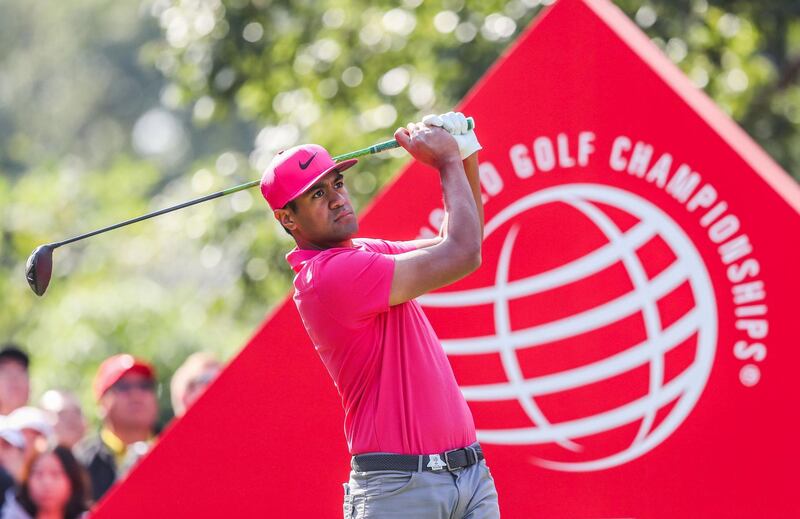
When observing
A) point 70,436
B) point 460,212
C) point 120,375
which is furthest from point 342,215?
point 70,436

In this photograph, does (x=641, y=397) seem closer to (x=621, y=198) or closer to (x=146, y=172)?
(x=621, y=198)

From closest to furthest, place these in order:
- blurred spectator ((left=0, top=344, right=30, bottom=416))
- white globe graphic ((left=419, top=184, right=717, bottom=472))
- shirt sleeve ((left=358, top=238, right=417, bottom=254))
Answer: shirt sleeve ((left=358, top=238, right=417, bottom=254)) → white globe graphic ((left=419, top=184, right=717, bottom=472)) → blurred spectator ((left=0, top=344, right=30, bottom=416))

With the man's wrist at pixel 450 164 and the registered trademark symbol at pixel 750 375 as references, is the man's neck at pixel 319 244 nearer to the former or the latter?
the man's wrist at pixel 450 164

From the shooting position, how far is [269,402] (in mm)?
5906

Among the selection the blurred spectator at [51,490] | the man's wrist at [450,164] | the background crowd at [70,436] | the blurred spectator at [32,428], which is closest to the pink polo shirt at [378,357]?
the man's wrist at [450,164]

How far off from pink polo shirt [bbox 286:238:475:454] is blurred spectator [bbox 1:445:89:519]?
3.08 m

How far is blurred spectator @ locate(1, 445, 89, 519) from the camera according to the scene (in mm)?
7168

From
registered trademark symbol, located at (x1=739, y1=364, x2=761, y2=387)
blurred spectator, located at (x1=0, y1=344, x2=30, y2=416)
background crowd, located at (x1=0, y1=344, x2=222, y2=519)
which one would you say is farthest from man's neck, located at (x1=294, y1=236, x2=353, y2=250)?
blurred spectator, located at (x1=0, y1=344, x2=30, y2=416)

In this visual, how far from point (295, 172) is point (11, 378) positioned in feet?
14.4

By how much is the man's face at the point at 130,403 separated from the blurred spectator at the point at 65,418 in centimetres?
29

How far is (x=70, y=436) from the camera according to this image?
850 cm

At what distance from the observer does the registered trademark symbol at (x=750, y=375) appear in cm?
544

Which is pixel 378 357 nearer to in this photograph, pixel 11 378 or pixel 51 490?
pixel 51 490

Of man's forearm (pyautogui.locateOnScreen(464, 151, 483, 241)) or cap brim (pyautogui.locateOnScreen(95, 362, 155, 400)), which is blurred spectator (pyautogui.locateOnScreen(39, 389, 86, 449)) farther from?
man's forearm (pyautogui.locateOnScreen(464, 151, 483, 241))
